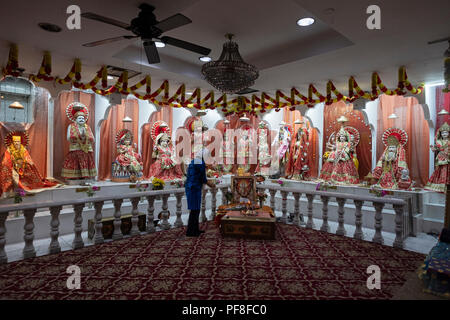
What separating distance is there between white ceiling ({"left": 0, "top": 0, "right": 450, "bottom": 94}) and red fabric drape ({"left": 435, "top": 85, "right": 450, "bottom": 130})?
0.77 m

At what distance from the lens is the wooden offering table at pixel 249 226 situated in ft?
13.9

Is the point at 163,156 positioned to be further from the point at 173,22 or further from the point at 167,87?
the point at 173,22

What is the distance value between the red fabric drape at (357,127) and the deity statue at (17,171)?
8.03 metres

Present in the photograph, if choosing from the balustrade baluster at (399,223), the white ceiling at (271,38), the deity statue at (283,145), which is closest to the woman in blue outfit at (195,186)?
the white ceiling at (271,38)

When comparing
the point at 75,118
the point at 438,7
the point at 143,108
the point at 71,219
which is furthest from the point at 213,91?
the point at 438,7

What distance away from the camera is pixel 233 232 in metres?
4.32

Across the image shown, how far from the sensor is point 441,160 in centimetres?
624

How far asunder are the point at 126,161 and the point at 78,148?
4.31 ft

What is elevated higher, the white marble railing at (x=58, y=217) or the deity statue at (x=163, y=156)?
the deity statue at (x=163, y=156)

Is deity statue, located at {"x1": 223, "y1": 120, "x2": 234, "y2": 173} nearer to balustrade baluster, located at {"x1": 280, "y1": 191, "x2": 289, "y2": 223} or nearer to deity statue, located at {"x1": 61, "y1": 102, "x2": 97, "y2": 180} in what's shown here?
deity statue, located at {"x1": 61, "y1": 102, "x2": 97, "y2": 180}

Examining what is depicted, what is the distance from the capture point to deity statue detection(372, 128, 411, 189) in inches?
258

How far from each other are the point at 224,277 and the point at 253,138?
7704 millimetres

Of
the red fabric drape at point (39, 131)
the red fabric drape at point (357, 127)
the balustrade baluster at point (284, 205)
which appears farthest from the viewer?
the red fabric drape at point (357, 127)

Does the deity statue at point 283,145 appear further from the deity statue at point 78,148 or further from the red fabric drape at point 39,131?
the red fabric drape at point 39,131
